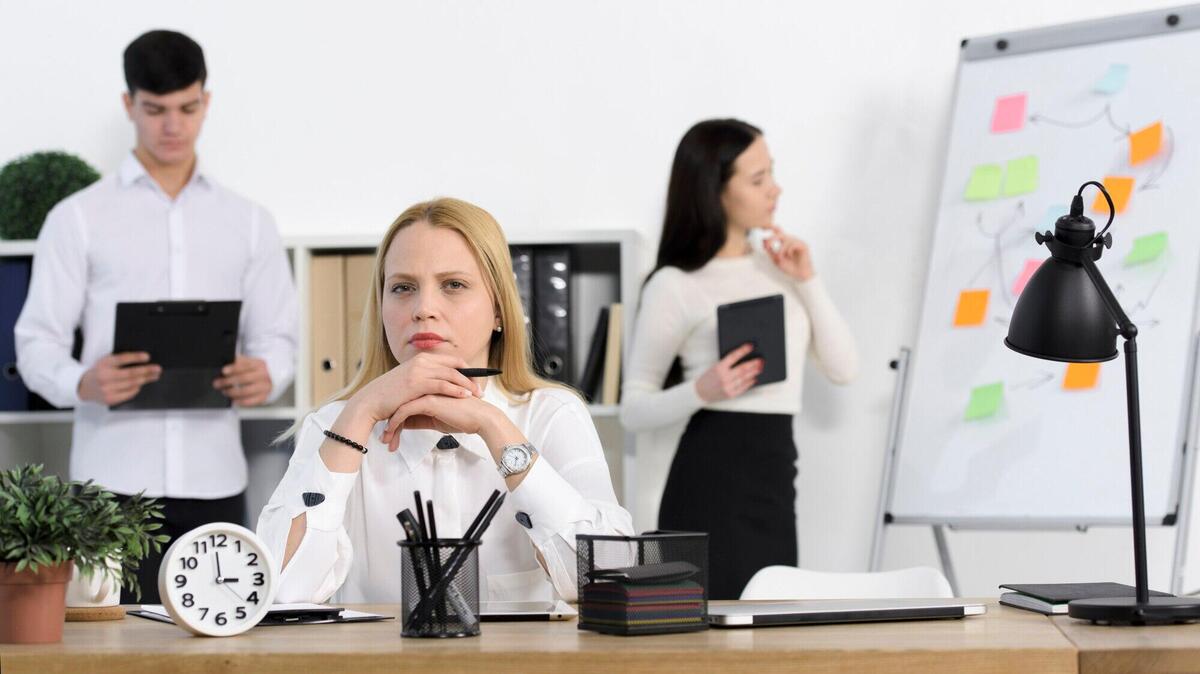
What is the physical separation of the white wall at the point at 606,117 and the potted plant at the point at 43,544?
219 cm

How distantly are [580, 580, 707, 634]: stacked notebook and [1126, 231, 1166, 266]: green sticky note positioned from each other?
197cm

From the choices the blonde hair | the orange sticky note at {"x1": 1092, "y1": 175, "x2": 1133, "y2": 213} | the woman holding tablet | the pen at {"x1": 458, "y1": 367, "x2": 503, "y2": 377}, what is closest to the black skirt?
the woman holding tablet

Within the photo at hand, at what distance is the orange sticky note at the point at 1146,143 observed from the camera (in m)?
3.18

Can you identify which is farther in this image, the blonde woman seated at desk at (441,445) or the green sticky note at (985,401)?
the green sticky note at (985,401)

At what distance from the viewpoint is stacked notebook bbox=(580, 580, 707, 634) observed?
1497mm

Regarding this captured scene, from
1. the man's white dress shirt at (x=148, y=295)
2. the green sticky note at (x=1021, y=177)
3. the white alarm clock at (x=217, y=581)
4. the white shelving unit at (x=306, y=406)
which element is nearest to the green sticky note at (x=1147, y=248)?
the green sticky note at (x=1021, y=177)

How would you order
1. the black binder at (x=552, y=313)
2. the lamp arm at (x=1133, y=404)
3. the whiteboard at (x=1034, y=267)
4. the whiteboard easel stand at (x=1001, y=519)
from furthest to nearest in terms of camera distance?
the black binder at (x=552, y=313)
the whiteboard at (x=1034, y=267)
the whiteboard easel stand at (x=1001, y=519)
the lamp arm at (x=1133, y=404)

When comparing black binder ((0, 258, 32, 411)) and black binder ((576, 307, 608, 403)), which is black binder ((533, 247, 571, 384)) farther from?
black binder ((0, 258, 32, 411))

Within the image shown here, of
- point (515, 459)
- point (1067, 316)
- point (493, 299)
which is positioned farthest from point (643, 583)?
point (493, 299)

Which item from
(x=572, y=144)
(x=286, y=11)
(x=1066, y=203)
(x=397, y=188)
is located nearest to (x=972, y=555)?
(x=1066, y=203)

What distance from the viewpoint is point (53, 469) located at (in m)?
4.00

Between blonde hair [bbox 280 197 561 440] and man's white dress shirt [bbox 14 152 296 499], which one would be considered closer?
blonde hair [bbox 280 197 561 440]

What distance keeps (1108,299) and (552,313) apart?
2.11m

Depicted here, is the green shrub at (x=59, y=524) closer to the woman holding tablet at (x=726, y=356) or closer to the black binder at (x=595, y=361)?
the woman holding tablet at (x=726, y=356)
